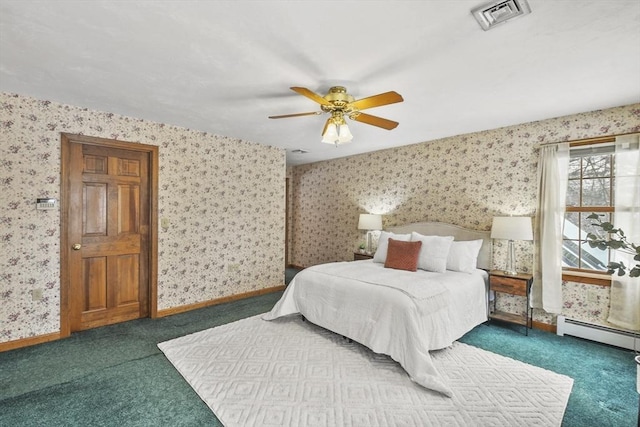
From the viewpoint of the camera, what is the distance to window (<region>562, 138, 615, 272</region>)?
3.26 metres

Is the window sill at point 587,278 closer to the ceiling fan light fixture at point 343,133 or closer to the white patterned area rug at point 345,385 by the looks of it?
the white patterned area rug at point 345,385

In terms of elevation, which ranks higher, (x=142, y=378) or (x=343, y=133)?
(x=343, y=133)

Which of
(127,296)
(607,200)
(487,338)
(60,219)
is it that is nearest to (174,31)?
(60,219)

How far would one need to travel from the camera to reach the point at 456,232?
162 inches

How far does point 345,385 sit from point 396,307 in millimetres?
724

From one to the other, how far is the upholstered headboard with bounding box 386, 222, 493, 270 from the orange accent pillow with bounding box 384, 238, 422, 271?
0.77m

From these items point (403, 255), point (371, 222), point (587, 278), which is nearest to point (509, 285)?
point (587, 278)

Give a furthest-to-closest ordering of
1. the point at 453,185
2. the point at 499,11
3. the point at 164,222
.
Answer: the point at 453,185
the point at 164,222
the point at 499,11

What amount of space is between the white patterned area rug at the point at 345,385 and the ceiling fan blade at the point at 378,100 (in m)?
2.10

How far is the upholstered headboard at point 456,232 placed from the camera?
384cm

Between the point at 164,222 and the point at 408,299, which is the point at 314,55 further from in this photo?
the point at 164,222

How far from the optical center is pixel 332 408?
2020mm

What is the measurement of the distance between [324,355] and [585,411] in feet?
6.17

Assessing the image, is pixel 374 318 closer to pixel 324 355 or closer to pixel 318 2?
pixel 324 355
